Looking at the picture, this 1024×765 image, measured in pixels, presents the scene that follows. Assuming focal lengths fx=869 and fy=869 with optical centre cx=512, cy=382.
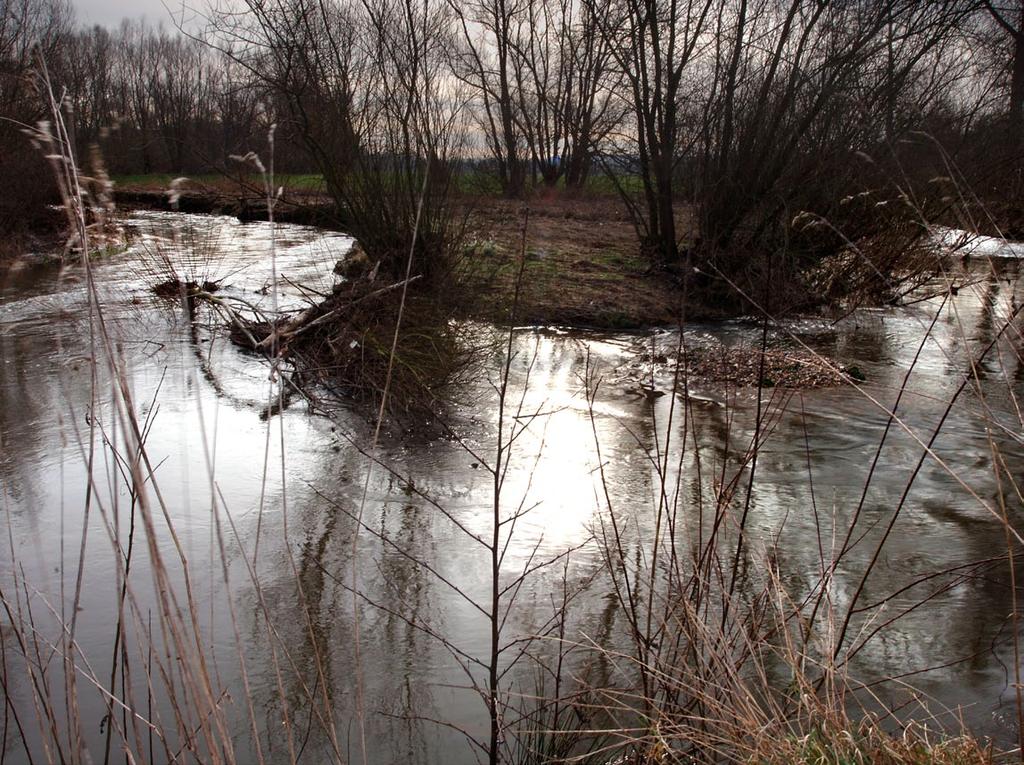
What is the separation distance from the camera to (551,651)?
10.6 ft

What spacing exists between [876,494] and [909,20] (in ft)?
23.3

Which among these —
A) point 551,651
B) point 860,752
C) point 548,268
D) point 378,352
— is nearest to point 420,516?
point 551,651

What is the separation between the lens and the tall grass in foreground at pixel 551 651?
1811mm

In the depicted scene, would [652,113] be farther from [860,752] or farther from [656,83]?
[860,752]

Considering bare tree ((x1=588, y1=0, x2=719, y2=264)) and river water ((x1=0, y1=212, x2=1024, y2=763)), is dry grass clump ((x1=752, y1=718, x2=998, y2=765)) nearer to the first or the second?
river water ((x1=0, y1=212, x2=1024, y2=763))

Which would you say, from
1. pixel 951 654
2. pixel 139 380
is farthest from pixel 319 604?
pixel 139 380

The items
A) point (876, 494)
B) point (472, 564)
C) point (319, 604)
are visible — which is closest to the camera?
point (319, 604)

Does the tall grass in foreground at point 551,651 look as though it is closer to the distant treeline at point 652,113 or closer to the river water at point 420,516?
the river water at point 420,516

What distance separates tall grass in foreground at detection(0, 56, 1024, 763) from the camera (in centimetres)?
181

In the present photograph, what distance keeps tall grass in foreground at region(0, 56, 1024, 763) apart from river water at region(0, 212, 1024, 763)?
0.04 meters

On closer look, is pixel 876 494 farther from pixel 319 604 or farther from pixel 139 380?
pixel 139 380

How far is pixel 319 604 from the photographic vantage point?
3.49 m

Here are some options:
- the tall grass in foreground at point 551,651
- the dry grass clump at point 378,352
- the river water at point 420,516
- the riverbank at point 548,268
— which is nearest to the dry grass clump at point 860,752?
the tall grass in foreground at point 551,651

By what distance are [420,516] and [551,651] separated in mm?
1352
